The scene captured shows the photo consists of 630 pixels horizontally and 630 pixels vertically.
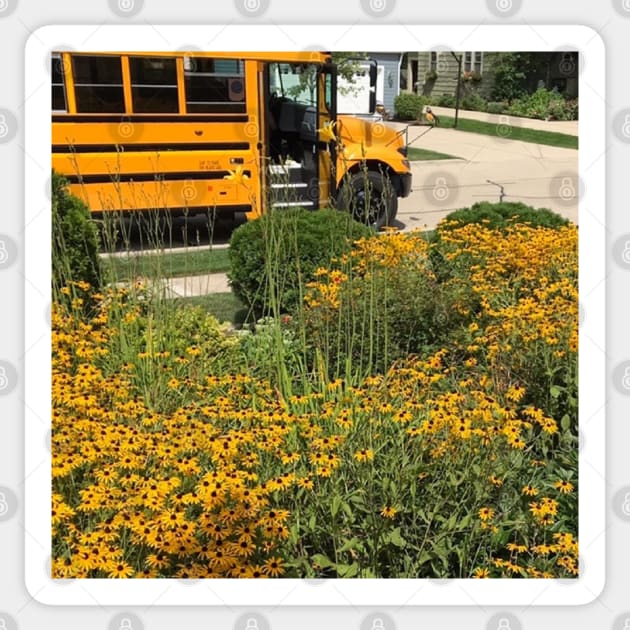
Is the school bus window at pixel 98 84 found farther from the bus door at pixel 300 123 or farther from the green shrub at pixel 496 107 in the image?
the green shrub at pixel 496 107

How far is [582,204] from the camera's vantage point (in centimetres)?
267

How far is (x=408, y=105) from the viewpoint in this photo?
72.9 feet

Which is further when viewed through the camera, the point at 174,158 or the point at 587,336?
the point at 174,158

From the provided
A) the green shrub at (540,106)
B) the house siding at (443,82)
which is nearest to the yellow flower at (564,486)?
the house siding at (443,82)

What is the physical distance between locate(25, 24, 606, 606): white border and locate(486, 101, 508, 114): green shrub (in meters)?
20.2

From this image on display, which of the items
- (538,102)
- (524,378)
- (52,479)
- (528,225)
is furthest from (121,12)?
(538,102)

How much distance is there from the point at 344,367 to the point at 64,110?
5.29 metres

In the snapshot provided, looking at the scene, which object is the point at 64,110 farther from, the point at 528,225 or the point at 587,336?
the point at 587,336
